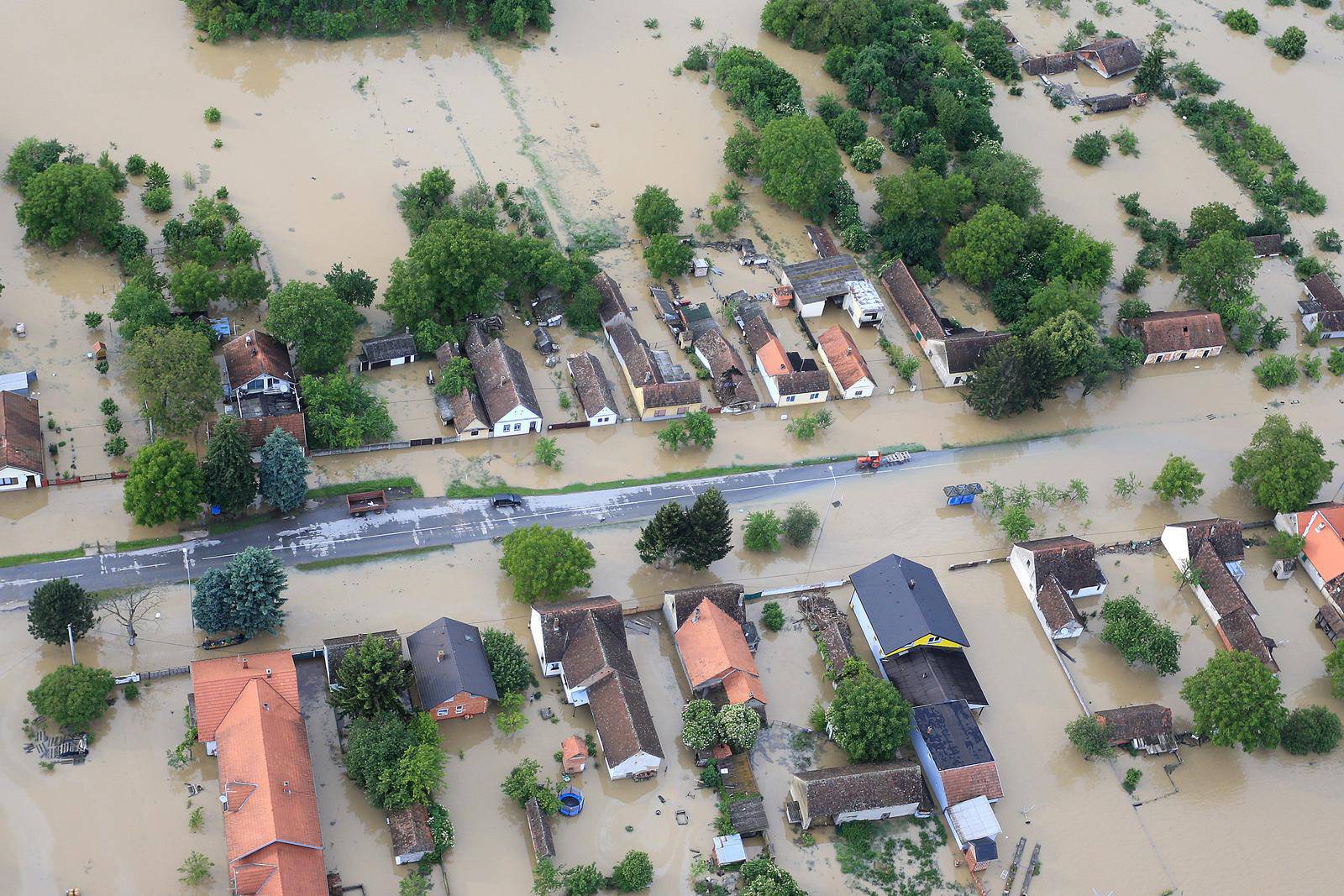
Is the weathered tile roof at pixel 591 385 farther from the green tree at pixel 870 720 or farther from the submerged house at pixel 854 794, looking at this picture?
the submerged house at pixel 854 794

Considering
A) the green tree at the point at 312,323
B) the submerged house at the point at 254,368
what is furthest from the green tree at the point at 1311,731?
the submerged house at the point at 254,368

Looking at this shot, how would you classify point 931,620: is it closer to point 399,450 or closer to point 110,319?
point 399,450

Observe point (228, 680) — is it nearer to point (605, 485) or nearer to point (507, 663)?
point (507, 663)

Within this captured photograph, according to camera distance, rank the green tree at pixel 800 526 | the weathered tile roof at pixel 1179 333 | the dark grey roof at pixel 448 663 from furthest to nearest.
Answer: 1. the weathered tile roof at pixel 1179 333
2. the green tree at pixel 800 526
3. the dark grey roof at pixel 448 663

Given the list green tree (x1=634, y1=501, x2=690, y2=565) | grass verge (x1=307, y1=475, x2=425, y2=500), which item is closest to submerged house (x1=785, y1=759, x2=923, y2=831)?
green tree (x1=634, y1=501, x2=690, y2=565)

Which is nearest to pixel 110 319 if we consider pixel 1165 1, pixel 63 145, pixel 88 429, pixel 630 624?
pixel 88 429

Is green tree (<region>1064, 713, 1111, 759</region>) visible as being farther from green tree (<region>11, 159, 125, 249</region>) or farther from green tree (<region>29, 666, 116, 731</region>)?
green tree (<region>11, 159, 125, 249</region>)

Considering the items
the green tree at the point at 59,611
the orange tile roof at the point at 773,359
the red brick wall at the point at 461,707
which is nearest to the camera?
the green tree at the point at 59,611
